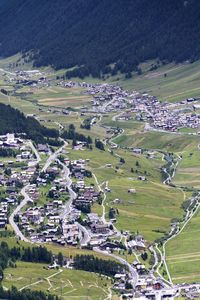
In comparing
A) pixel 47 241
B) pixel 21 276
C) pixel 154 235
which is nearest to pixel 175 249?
pixel 154 235

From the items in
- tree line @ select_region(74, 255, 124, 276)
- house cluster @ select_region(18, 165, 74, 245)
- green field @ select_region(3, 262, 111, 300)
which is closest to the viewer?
green field @ select_region(3, 262, 111, 300)

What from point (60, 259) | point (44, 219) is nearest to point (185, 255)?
point (60, 259)

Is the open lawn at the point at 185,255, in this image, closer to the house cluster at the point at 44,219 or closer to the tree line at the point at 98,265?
the tree line at the point at 98,265

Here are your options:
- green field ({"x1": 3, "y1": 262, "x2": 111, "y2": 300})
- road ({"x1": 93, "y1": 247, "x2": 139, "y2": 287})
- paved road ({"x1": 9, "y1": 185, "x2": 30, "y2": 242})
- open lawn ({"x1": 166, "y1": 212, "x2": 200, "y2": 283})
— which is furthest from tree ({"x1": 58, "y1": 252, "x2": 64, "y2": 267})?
open lawn ({"x1": 166, "y1": 212, "x2": 200, "y2": 283})

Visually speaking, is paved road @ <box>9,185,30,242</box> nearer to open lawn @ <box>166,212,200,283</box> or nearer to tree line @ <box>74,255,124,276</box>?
tree line @ <box>74,255,124,276</box>

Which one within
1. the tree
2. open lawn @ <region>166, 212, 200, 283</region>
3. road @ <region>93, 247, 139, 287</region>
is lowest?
open lawn @ <region>166, 212, 200, 283</region>

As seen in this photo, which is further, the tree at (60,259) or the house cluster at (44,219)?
the house cluster at (44,219)

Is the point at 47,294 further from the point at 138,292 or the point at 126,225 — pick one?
the point at 126,225

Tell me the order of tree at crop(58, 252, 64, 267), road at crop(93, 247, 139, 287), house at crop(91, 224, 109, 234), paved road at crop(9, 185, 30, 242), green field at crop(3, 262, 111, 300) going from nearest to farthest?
green field at crop(3, 262, 111, 300)
road at crop(93, 247, 139, 287)
tree at crop(58, 252, 64, 267)
paved road at crop(9, 185, 30, 242)
house at crop(91, 224, 109, 234)

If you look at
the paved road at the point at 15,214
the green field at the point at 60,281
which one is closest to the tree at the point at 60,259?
the green field at the point at 60,281

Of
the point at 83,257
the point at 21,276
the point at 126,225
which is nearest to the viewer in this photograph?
the point at 21,276

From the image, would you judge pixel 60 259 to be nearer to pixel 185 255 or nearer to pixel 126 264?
pixel 126 264
